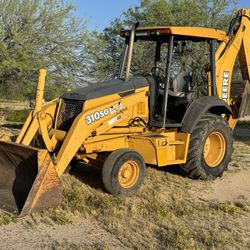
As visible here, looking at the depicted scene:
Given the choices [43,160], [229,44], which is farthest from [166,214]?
[229,44]

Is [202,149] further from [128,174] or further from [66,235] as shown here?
[66,235]

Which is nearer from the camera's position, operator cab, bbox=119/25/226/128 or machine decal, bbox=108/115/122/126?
machine decal, bbox=108/115/122/126

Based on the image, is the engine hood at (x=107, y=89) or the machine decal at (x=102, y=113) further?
the engine hood at (x=107, y=89)

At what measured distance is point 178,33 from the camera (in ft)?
22.4

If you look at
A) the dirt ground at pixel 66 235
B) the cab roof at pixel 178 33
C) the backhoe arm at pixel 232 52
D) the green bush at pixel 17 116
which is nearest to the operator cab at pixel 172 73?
the cab roof at pixel 178 33

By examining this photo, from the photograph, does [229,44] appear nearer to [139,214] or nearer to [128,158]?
[128,158]

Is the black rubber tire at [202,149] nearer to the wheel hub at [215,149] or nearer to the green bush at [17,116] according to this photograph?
the wheel hub at [215,149]

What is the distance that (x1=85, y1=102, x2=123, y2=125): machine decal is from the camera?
6189 millimetres

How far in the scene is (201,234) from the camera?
489 centimetres

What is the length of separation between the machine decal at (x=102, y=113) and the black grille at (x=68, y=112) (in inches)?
12.8

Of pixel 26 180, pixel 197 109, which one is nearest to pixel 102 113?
pixel 26 180

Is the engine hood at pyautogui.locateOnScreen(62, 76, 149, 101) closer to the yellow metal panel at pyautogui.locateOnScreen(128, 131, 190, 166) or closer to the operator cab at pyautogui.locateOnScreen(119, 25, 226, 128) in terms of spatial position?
the operator cab at pyautogui.locateOnScreen(119, 25, 226, 128)

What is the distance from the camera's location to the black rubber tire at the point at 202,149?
7176mm

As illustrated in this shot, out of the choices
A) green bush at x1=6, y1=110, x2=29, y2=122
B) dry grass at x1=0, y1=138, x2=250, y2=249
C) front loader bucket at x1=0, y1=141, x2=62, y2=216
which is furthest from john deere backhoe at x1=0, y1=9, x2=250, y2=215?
green bush at x1=6, y1=110, x2=29, y2=122
